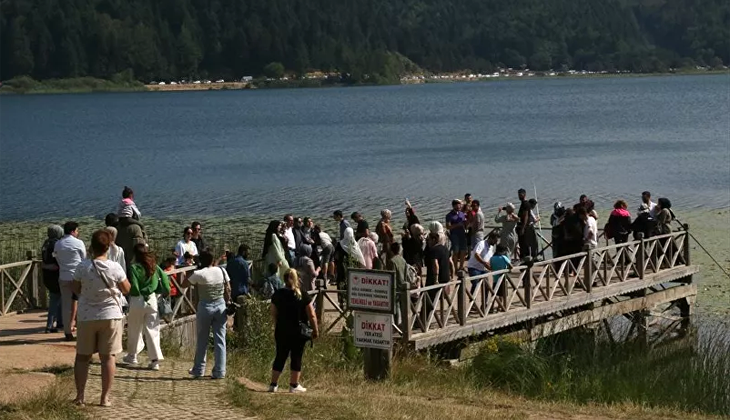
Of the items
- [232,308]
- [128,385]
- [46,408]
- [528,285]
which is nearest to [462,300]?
[528,285]

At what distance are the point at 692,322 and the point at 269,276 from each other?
9150mm

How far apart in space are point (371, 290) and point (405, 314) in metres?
2.04

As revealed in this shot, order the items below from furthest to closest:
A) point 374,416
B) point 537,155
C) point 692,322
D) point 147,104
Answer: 1. point 147,104
2. point 537,155
3. point 692,322
4. point 374,416

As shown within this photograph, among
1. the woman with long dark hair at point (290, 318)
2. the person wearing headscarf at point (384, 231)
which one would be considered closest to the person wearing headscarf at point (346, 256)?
the person wearing headscarf at point (384, 231)

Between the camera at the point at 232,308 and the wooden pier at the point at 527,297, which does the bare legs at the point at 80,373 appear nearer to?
the wooden pier at the point at 527,297

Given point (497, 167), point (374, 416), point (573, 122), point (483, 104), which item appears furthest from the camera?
point (483, 104)

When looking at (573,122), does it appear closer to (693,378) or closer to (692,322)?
(692,322)

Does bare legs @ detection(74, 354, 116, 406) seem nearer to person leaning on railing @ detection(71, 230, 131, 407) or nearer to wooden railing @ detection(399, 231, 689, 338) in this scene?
person leaning on railing @ detection(71, 230, 131, 407)

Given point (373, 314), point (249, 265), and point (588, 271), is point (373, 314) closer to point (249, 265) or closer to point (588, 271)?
point (249, 265)

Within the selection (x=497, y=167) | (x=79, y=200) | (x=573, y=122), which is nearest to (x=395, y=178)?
(x=497, y=167)

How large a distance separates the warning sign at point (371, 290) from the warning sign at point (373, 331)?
17cm

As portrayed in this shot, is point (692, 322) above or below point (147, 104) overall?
below

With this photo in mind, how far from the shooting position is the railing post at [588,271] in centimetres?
2049

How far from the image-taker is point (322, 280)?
21438 mm
